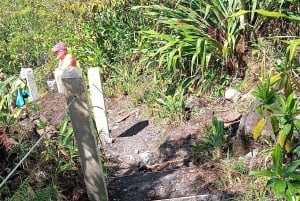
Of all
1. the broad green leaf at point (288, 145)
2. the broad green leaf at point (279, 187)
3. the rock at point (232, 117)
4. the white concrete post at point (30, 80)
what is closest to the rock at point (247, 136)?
the broad green leaf at point (288, 145)

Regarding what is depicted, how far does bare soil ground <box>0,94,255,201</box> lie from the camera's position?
360 centimetres

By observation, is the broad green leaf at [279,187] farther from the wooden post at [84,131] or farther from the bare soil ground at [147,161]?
the wooden post at [84,131]

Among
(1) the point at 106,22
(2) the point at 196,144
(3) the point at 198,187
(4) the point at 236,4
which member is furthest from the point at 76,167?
(1) the point at 106,22

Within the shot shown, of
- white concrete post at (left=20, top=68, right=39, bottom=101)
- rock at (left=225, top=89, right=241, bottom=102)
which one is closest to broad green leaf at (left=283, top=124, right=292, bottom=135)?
rock at (left=225, top=89, right=241, bottom=102)

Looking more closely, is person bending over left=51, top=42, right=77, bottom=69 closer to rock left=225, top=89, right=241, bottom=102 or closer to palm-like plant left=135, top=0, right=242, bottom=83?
palm-like plant left=135, top=0, right=242, bottom=83

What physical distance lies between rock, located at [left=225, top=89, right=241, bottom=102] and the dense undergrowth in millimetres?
113

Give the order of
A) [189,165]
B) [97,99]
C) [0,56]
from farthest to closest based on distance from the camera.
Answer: [0,56] → [97,99] → [189,165]

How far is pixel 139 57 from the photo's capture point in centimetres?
715

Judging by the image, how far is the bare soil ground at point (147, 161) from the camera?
3602 mm

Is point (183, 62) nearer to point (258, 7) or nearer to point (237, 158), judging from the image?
point (258, 7)

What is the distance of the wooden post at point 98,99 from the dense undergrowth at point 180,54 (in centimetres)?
78

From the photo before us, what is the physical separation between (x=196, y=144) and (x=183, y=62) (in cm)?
166

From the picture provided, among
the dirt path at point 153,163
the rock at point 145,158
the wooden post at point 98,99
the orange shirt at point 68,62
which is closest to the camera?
the dirt path at point 153,163

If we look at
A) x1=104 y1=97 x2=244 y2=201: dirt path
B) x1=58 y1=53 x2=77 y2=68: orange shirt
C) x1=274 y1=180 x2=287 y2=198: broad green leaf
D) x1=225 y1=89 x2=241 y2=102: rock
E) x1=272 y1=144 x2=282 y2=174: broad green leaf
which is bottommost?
x1=104 y1=97 x2=244 y2=201: dirt path
